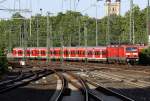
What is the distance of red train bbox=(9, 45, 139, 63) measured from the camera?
219ft

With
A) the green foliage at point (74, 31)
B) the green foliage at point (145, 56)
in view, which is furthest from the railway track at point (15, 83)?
the green foliage at point (74, 31)

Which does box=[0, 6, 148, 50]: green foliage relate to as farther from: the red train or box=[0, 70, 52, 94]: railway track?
box=[0, 70, 52, 94]: railway track

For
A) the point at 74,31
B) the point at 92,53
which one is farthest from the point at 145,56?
the point at 74,31

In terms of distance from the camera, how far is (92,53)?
257 ft

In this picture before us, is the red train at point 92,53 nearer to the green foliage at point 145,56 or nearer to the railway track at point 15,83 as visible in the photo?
the green foliage at point 145,56

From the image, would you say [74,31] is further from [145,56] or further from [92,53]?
[145,56]

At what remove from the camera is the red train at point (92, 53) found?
219 ft

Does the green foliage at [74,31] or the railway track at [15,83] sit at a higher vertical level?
the green foliage at [74,31]

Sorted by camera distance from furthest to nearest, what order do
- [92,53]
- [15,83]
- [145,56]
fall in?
[92,53]
[145,56]
[15,83]

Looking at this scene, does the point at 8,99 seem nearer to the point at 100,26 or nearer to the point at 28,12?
the point at 28,12

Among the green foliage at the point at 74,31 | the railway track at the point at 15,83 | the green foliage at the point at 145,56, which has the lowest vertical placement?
the railway track at the point at 15,83

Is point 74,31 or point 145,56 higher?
point 74,31

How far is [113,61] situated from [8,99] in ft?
180

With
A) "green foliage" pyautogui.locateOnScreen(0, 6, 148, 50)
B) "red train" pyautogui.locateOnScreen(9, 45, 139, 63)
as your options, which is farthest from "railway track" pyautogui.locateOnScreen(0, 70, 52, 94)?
"green foliage" pyautogui.locateOnScreen(0, 6, 148, 50)
